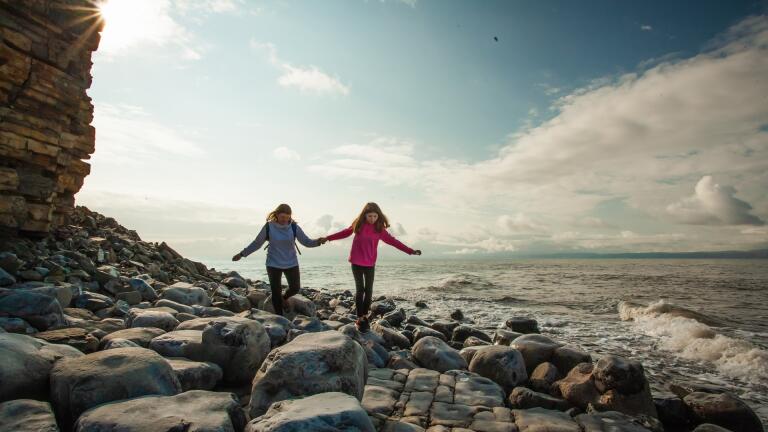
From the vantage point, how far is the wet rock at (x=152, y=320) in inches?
206

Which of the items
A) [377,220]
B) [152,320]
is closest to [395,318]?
[377,220]

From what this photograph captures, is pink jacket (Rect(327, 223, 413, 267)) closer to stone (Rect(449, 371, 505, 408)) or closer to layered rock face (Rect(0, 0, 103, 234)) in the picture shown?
stone (Rect(449, 371, 505, 408))

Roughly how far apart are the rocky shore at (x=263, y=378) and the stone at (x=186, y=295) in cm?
3

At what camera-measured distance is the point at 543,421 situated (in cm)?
395

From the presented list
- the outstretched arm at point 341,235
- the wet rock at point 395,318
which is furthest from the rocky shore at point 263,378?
the wet rock at point 395,318

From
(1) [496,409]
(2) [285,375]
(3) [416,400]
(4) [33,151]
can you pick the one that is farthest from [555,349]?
(4) [33,151]

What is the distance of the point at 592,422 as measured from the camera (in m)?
4.13

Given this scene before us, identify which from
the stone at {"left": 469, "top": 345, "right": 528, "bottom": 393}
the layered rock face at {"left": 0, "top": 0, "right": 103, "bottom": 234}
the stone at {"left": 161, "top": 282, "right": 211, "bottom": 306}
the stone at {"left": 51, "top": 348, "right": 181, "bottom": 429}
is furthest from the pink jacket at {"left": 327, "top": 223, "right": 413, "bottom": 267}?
the layered rock face at {"left": 0, "top": 0, "right": 103, "bottom": 234}

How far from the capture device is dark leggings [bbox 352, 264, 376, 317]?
7.39 meters

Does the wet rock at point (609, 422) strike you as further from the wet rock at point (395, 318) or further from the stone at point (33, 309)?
the wet rock at point (395, 318)

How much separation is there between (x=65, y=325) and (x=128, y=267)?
710 centimetres

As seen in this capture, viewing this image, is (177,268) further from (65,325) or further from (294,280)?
(65,325)

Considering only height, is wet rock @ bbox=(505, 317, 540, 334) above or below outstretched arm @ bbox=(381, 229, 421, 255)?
below

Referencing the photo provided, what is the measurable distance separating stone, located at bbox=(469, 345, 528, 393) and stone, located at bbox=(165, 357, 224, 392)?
3.92 metres
